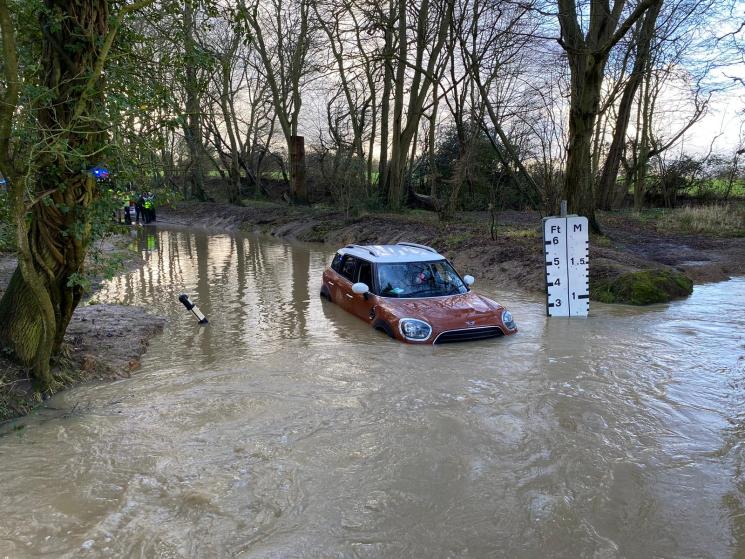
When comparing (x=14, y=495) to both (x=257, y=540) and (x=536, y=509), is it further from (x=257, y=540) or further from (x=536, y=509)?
(x=536, y=509)

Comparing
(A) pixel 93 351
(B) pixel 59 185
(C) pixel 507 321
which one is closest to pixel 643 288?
(C) pixel 507 321

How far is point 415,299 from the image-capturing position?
8875mm

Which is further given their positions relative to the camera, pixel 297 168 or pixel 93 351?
pixel 297 168

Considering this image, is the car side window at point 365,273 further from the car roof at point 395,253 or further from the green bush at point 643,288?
the green bush at point 643,288

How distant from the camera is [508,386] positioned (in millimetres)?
6723

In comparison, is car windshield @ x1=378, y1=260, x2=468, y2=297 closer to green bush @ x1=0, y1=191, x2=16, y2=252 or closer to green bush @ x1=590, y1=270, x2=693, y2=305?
green bush @ x1=590, y1=270, x2=693, y2=305

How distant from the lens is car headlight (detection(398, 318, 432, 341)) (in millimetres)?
8172

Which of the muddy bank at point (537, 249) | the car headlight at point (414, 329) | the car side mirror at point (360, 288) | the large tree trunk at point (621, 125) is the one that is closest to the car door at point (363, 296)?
the car side mirror at point (360, 288)

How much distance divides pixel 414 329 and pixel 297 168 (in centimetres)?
2441

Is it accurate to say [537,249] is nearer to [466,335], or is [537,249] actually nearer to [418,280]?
[418,280]

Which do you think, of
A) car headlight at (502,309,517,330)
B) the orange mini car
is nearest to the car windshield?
the orange mini car

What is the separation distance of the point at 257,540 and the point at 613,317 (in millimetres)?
8183

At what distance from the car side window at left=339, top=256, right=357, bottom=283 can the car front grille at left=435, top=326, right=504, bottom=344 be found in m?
2.54

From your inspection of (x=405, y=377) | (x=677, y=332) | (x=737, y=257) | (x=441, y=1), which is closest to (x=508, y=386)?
(x=405, y=377)
